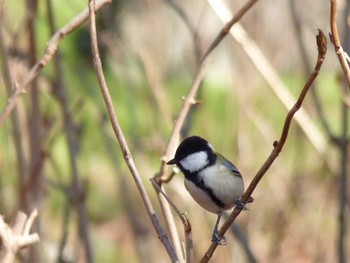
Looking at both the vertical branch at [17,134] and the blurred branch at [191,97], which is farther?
the vertical branch at [17,134]

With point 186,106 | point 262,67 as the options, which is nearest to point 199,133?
point 262,67

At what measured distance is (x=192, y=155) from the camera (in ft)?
5.43

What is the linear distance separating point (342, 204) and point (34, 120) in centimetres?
79

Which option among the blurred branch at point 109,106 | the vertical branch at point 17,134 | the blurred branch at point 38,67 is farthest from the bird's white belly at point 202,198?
the vertical branch at point 17,134

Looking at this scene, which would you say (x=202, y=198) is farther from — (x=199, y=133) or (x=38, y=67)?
(x=199, y=133)

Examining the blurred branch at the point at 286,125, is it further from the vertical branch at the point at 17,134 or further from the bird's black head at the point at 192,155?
the vertical branch at the point at 17,134

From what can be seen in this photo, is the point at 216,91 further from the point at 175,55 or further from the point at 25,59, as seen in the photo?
the point at 25,59

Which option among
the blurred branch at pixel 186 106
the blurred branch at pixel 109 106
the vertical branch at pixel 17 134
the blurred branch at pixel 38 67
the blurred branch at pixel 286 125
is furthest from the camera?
the vertical branch at pixel 17 134

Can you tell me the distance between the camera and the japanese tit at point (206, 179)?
5.25 feet

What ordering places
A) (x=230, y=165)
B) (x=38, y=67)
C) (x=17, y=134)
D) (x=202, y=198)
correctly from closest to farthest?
1. (x=38, y=67)
2. (x=202, y=198)
3. (x=230, y=165)
4. (x=17, y=134)

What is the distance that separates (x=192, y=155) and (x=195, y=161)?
0.06 ft

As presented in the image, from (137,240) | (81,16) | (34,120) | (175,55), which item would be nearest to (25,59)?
(34,120)

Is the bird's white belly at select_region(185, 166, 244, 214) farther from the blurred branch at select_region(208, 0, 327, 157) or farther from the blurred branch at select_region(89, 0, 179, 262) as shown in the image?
the blurred branch at select_region(208, 0, 327, 157)

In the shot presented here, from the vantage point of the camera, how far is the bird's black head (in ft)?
5.35
